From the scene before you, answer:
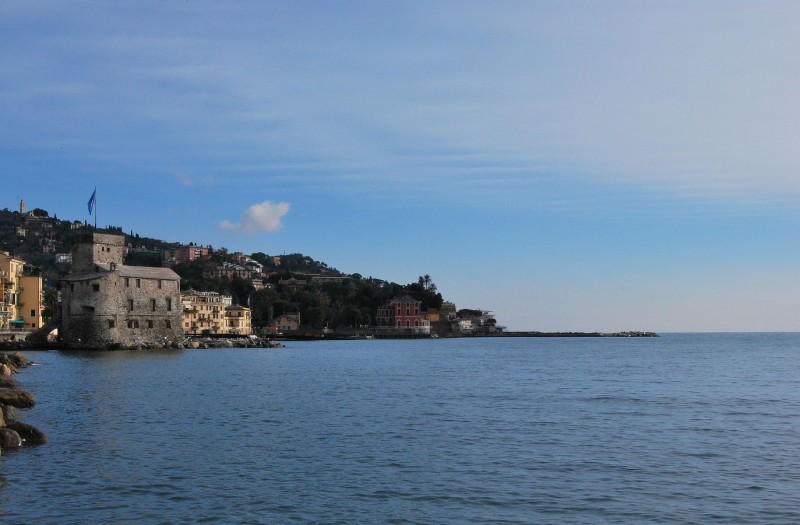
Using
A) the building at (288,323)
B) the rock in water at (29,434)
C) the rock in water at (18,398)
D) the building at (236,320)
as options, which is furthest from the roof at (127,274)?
the building at (288,323)

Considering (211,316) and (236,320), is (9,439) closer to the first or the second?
(211,316)

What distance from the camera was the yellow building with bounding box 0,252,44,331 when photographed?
80.6 m

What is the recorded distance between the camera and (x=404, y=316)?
165375 millimetres

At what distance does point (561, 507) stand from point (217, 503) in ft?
20.9

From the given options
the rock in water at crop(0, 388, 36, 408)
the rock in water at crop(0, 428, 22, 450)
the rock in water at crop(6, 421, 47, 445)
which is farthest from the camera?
the rock in water at crop(0, 388, 36, 408)

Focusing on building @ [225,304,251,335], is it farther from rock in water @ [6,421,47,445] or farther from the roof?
rock in water @ [6,421,47,445]

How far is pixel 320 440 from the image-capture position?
856 inches

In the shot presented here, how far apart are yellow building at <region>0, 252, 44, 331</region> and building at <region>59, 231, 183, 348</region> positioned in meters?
9.67

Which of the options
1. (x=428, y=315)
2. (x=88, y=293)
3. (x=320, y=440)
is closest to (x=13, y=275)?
(x=88, y=293)

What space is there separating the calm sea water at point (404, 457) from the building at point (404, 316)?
418 ft

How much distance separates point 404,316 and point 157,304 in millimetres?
93862

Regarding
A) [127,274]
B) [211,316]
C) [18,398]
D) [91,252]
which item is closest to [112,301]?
[127,274]

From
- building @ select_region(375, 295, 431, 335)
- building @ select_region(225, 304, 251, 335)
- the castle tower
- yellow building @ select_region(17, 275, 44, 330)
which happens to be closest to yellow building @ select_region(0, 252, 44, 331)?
yellow building @ select_region(17, 275, 44, 330)

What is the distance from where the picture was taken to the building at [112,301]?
2800 inches
